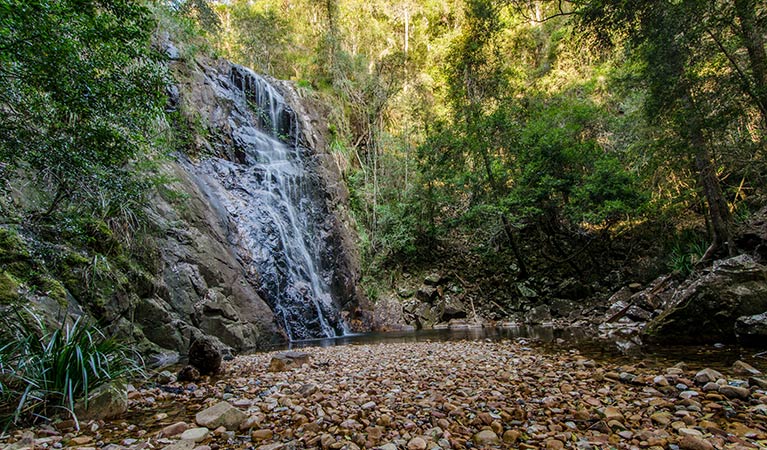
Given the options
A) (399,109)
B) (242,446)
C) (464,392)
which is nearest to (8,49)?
(242,446)

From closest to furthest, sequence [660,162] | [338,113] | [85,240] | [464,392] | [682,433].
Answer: [682,433] → [464,392] → [85,240] → [660,162] → [338,113]

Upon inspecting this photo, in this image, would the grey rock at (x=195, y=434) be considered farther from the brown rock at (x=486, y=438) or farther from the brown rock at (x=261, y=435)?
the brown rock at (x=486, y=438)

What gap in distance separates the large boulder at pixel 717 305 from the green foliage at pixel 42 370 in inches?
310

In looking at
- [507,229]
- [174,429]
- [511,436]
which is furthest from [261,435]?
[507,229]

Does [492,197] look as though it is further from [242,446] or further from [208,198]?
[242,446]

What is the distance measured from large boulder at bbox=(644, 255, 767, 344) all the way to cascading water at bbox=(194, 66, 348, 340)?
339 inches

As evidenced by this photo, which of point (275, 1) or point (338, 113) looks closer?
point (338, 113)

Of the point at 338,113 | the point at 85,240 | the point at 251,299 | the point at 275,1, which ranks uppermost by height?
the point at 275,1

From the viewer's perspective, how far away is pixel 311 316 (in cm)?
1052

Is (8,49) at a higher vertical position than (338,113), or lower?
lower

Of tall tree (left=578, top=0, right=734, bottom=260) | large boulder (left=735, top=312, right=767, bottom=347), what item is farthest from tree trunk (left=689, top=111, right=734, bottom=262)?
large boulder (left=735, top=312, right=767, bottom=347)

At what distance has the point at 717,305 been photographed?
550 cm

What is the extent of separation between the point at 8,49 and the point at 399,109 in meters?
17.8

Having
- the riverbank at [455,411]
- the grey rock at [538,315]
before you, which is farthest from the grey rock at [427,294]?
the riverbank at [455,411]
